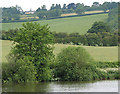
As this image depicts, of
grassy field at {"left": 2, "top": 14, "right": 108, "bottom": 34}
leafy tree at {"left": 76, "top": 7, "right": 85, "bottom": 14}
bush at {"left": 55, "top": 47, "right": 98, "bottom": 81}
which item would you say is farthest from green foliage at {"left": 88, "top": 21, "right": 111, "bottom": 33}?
bush at {"left": 55, "top": 47, "right": 98, "bottom": 81}

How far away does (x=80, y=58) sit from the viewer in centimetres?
3122

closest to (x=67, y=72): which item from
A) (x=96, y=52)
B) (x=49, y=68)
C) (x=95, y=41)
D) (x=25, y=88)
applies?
(x=49, y=68)

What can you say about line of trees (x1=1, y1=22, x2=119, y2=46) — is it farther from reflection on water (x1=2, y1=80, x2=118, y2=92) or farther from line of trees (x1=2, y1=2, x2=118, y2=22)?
reflection on water (x1=2, y1=80, x2=118, y2=92)

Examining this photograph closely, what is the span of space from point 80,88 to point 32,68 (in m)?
4.67

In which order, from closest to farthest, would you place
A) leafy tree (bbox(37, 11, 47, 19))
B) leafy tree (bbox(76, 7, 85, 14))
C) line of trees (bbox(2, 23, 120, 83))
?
1. line of trees (bbox(2, 23, 120, 83))
2. leafy tree (bbox(37, 11, 47, 19))
3. leafy tree (bbox(76, 7, 85, 14))

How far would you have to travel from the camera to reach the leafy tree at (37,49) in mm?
29719

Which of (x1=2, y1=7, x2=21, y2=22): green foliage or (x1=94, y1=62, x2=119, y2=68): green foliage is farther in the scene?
(x1=2, y1=7, x2=21, y2=22): green foliage

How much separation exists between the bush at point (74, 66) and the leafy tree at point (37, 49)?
1207 mm

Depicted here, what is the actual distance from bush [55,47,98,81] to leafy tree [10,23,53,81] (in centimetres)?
121

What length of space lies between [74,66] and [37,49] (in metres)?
3.61

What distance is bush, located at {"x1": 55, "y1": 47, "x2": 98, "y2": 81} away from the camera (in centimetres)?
3042

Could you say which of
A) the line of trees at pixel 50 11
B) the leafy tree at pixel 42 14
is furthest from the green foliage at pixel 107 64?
the leafy tree at pixel 42 14

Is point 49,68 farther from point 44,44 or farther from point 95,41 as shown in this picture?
point 95,41

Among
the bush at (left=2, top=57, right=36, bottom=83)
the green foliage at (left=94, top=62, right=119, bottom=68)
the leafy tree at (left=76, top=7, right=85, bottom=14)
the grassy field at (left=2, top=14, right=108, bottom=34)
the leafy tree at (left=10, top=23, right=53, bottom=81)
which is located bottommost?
the grassy field at (left=2, top=14, right=108, bottom=34)
